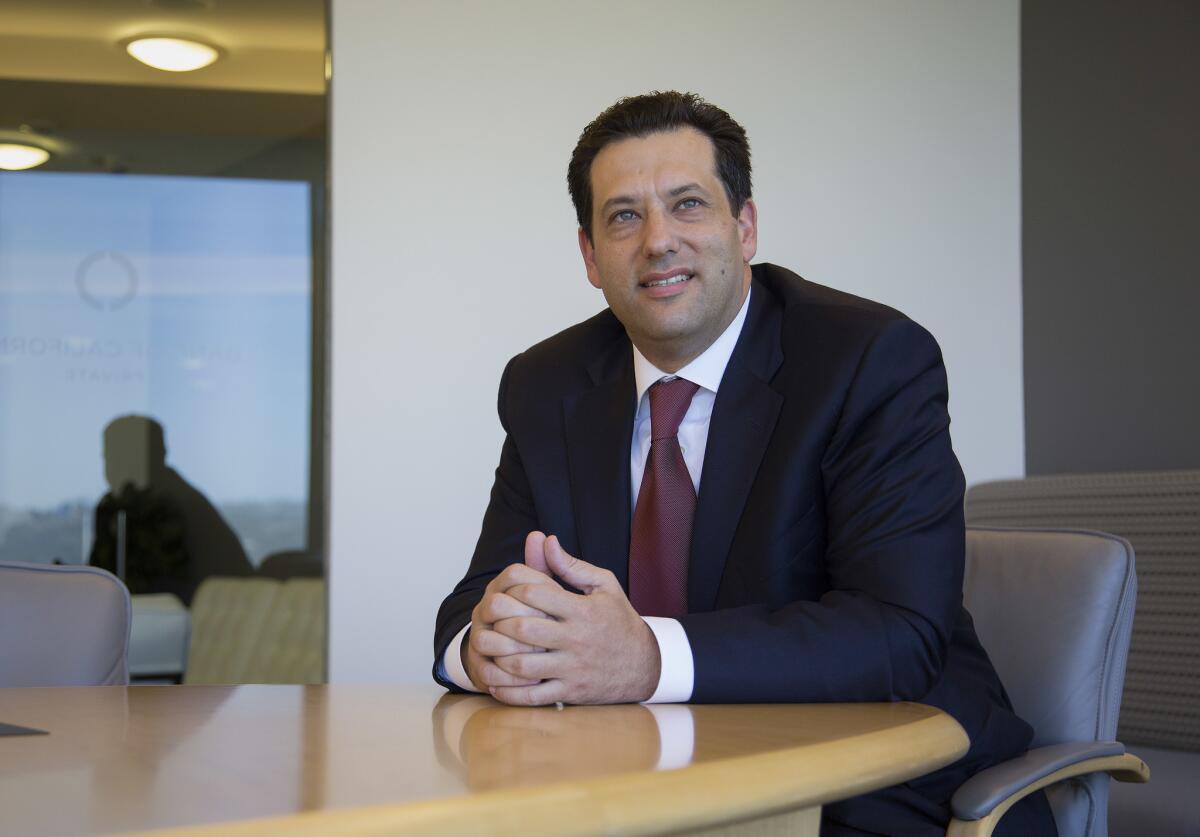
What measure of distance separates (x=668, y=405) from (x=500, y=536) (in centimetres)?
34

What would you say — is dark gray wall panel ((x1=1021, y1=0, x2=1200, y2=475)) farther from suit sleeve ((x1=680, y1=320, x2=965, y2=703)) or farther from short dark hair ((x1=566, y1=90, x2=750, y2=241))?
suit sleeve ((x1=680, y1=320, x2=965, y2=703))

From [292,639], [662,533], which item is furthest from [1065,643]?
[292,639]

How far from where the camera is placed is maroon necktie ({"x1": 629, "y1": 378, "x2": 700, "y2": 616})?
1815 millimetres

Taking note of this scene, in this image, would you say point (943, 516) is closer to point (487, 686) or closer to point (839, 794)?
point (487, 686)

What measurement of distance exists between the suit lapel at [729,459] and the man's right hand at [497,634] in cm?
38

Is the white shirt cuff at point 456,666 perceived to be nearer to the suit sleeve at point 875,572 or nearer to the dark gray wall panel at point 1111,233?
the suit sleeve at point 875,572

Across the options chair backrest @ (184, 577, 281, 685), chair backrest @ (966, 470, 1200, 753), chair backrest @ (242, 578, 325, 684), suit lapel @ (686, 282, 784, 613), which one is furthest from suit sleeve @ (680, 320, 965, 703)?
chair backrest @ (184, 577, 281, 685)

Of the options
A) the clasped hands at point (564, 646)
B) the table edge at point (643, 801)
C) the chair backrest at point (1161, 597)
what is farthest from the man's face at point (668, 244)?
the chair backrest at point (1161, 597)

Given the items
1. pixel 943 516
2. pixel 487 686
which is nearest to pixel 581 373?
pixel 943 516

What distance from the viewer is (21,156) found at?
3850 millimetres

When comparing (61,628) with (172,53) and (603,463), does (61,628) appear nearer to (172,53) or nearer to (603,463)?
(603,463)

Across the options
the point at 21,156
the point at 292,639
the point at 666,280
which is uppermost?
the point at 21,156

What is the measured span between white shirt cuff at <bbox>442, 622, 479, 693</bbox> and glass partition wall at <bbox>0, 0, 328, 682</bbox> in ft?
7.78

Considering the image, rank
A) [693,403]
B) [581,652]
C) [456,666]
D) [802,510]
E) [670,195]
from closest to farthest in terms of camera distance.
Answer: [581,652], [456,666], [802,510], [693,403], [670,195]
